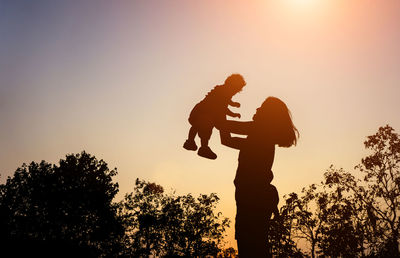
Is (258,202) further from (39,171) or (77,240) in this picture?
(39,171)

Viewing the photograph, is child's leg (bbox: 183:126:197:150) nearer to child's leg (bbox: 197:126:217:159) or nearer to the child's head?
child's leg (bbox: 197:126:217:159)

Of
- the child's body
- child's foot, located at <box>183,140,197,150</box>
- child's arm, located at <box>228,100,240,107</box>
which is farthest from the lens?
child's foot, located at <box>183,140,197,150</box>

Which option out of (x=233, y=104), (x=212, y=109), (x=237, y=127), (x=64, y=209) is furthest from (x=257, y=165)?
(x=64, y=209)

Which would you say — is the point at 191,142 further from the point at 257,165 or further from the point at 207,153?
the point at 257,165

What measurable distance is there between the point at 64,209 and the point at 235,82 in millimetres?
45850

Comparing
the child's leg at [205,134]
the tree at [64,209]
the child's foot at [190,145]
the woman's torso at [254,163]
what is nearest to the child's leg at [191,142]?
the child's foot at [190,145]

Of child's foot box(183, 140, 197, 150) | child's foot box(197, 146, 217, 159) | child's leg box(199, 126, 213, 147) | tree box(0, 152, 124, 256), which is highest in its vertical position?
tree box(0, 152, 124, 256)

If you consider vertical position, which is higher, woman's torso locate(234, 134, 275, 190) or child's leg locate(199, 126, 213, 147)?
child's leg locate(199, 126, 213, 147)

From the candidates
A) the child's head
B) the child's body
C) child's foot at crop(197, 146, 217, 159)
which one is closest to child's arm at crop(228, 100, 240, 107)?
the child's body

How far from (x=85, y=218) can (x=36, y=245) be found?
6949 mm

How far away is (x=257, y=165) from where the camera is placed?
3633mm

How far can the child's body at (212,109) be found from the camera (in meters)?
4.00

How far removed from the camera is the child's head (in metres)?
4.54

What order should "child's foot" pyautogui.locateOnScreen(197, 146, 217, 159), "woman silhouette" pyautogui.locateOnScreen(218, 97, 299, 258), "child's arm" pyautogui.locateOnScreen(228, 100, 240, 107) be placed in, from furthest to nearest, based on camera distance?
"child's arm" pyautogui.locateOnScreen(228, 100, 240, 107)
"child's foot" pyautogui.locateOnScreen(197, 146, 217, 159)
"woman silhouette" pyautogui.locateOnScreen(218, 97, 299, 258)
